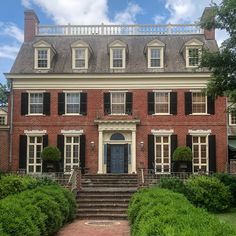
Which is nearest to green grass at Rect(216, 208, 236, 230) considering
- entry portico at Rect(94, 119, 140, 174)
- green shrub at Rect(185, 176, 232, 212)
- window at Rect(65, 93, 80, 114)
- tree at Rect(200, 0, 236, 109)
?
green shrub at Rect(185, 176, 232, 212)

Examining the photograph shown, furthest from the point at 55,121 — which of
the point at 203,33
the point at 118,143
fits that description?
the point at 203,33

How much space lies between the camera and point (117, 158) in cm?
2978

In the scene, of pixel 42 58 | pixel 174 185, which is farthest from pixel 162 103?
pixel 174 185

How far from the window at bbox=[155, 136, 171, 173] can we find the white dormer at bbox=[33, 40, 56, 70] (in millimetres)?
9310

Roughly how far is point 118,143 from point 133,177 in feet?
12.4

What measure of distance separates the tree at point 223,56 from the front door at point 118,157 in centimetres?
1109

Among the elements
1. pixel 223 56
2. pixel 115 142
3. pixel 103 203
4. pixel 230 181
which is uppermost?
pixel 223 56

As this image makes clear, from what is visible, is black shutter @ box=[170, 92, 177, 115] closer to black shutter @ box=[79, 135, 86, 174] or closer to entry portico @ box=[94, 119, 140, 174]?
entry portico @ box=[94, 119, 140, 174]

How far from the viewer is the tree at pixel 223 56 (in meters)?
18.0

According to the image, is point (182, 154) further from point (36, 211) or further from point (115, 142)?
point (36, 211)

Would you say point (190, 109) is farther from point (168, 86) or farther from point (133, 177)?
point (133, 177)

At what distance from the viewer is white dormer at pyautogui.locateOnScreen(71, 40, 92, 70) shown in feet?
102

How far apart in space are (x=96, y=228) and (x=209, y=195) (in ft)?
17.4

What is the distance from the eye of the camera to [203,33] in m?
33.7
